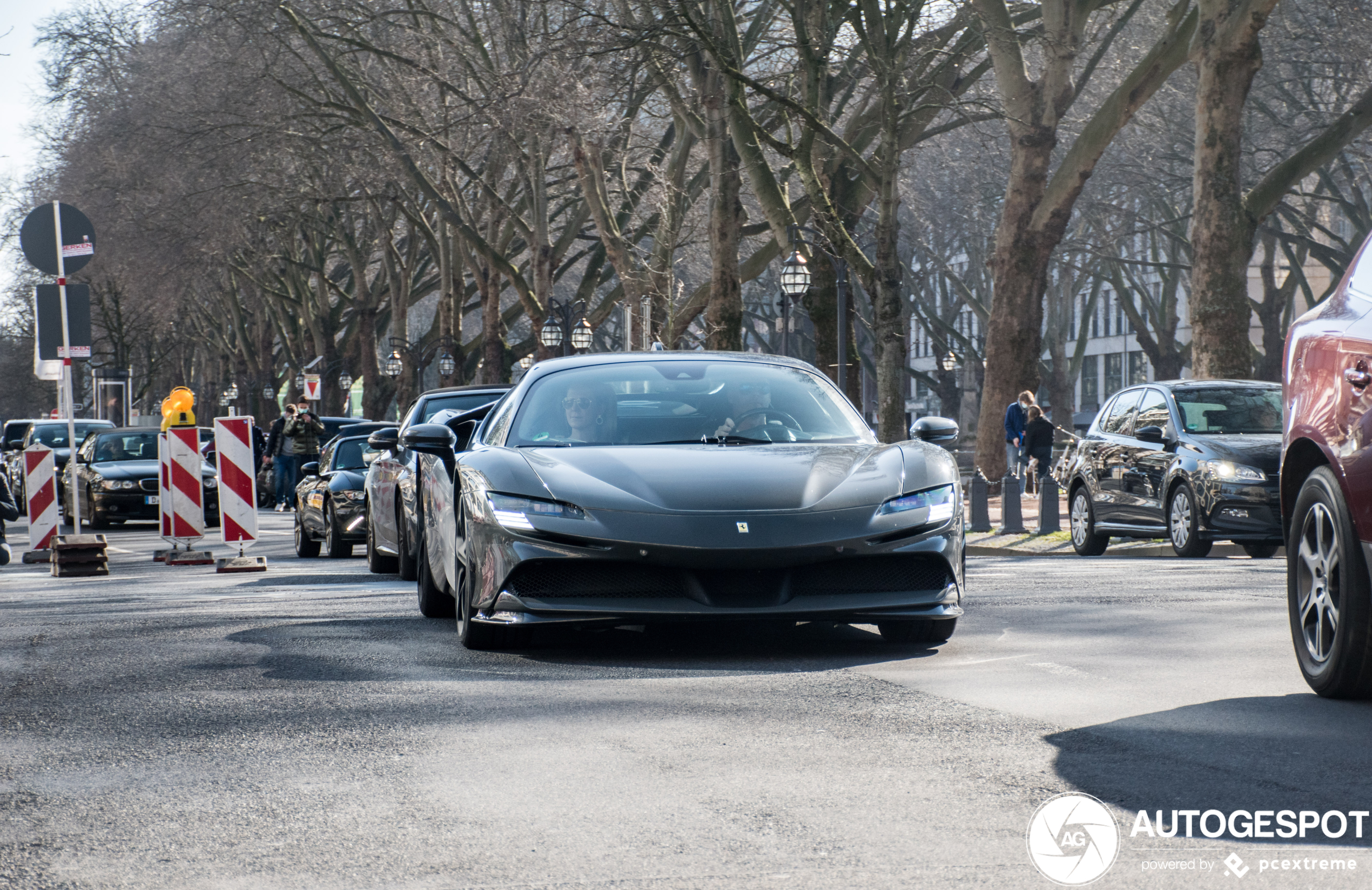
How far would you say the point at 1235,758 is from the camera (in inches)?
207

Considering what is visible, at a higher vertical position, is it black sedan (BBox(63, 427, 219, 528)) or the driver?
the driver

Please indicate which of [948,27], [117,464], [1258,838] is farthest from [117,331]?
[1258,838]

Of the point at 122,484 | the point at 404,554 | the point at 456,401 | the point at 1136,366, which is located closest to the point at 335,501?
the point at 456,401

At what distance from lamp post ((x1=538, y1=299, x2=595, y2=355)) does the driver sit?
28.1m

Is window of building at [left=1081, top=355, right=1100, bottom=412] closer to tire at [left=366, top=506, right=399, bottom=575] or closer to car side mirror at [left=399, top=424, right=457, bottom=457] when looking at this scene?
tire at [left=366, top=506, right=399, bottom=575]

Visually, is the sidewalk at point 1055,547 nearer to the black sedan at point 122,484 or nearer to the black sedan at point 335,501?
the black sedan at point 335,501

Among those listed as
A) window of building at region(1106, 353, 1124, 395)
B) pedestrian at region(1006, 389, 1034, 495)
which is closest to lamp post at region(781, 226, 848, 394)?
pedestrian at region(1006, 389, 1034, 495)

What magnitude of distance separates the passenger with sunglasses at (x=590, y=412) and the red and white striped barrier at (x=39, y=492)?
1151cm

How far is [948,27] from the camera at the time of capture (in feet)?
84.2

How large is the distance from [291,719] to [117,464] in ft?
71.9

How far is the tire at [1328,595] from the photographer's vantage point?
239 inches

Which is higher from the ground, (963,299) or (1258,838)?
(963,299)

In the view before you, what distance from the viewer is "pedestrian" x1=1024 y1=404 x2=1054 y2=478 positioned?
1085 inches

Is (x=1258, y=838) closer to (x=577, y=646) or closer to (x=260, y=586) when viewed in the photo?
(x=577, y=646)
